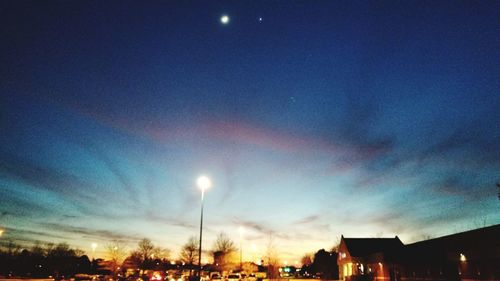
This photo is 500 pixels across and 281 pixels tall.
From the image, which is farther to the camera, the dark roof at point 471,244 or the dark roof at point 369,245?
the dark roof at point 369,245

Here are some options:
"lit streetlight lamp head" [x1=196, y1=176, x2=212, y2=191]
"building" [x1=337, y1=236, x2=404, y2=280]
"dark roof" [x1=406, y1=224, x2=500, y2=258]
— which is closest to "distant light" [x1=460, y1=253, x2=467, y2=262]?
"dark roof" [x1=406, y1=224, x2=500, y2=258]

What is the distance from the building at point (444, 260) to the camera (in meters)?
35.7

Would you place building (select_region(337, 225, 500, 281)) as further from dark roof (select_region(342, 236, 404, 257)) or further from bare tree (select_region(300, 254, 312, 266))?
bare tree (select_region(300, 254, 312, 266))

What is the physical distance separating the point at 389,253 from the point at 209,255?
81.3 metres

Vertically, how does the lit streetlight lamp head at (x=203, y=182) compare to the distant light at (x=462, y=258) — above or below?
above

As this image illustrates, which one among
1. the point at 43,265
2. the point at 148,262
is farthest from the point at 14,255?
the point at 148,262

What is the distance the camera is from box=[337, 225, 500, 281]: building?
117ft

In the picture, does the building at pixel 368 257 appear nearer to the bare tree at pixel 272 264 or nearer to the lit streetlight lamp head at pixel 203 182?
the bare tree at pixel 272 264

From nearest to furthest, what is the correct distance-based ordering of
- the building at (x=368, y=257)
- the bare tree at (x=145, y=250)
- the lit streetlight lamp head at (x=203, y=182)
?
the lit streetlight lamp head at (x=203, y=182)
the building at (x=368, y=257)
the bare tree at (x=145, y=250)

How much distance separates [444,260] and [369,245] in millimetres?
37164

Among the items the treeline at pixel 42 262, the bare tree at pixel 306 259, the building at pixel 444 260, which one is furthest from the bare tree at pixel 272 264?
the bare tree at pixel 306 259

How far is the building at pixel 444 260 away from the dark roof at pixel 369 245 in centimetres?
438

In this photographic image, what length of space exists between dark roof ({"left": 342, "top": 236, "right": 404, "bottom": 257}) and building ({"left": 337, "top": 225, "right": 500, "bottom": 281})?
438 centimetres

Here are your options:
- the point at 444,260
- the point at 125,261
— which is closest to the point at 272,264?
the point at 444,260
